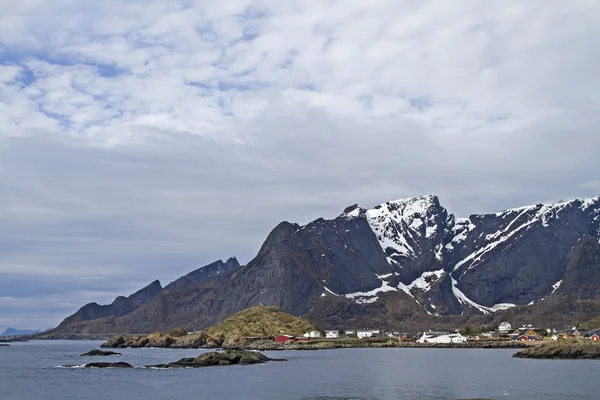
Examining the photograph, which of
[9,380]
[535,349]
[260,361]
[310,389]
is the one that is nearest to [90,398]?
[310,389]

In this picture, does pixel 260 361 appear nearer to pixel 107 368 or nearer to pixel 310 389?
pixel 107 368

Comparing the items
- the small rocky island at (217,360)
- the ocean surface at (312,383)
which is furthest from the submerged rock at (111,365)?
the ocean surface at (312,383)

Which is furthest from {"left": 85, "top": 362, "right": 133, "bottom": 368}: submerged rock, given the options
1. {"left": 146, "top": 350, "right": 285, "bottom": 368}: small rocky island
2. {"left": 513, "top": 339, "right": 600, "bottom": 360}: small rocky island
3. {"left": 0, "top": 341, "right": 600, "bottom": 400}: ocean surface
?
{"left": 513, "top": 339, "right": 600, "bottom": 360}: small rocky island

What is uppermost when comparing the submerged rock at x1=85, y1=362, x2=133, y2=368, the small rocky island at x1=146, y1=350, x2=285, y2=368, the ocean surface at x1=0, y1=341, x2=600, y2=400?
the submerged rock at x1=85, y1=362, x2=133, y2=368

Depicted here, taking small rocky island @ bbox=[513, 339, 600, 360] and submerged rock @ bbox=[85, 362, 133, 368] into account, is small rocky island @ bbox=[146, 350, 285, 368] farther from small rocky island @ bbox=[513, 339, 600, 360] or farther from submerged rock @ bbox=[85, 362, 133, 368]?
small rocky island @ bbox=[513, 339, 600, 360]

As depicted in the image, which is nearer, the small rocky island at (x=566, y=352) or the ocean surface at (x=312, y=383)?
the ocean surface at (x=312, y=383)

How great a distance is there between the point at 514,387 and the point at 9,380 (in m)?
84.7

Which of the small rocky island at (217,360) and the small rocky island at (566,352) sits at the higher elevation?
the small rocky island at (217,360)

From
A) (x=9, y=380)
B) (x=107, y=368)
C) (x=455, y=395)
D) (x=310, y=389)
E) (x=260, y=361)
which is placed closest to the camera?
(x=455, y=395)

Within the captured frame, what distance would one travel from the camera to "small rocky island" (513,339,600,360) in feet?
538

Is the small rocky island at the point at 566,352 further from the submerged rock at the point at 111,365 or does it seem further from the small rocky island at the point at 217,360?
the submerged rock at the point at 111,365

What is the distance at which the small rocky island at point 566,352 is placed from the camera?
164 m

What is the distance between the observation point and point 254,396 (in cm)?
8700

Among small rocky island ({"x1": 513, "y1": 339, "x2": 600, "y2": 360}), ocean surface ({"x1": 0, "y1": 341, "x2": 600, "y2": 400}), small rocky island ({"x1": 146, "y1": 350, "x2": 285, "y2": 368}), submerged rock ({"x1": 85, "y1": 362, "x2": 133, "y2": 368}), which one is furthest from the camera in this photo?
small rocky island ({"x1": 513, "y1": 339, "x2": 600, "y2": 360})
